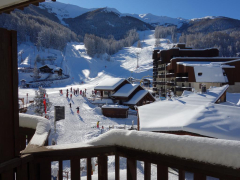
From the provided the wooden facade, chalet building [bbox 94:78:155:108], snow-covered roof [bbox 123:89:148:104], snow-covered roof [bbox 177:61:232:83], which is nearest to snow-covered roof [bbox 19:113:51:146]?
the wooden facade

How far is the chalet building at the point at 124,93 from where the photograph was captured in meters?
29.3

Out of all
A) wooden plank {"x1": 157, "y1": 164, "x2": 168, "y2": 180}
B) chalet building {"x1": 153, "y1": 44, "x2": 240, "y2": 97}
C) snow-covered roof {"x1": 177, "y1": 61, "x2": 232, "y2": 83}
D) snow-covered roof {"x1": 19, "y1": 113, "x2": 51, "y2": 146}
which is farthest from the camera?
chalet building {"x1": 153, "y1": 44, "x2": 240, "y2": 97}

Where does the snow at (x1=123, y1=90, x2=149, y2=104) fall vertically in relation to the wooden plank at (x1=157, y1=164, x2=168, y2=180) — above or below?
below

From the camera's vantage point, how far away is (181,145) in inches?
59.2

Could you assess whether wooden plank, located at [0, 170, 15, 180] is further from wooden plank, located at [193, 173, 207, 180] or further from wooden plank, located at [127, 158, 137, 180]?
wooden plank, located at [193, 173, 207, 180]

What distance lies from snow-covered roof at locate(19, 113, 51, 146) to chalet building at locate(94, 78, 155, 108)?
1023 inches

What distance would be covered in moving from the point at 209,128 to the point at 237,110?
11.1 feet

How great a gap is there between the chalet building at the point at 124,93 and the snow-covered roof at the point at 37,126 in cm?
2599

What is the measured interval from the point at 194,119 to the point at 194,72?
24.9m

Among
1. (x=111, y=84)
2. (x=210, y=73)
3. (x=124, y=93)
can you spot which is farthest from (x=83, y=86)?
(x=210, y=73)

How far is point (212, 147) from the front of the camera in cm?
140

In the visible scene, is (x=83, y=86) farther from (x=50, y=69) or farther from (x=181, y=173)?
(x=181, y=173)

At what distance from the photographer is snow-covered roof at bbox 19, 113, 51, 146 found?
2.04 metres

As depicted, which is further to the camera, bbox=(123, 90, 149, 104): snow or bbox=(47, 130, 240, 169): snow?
bbox=(123, 90, 149, 104): snow
